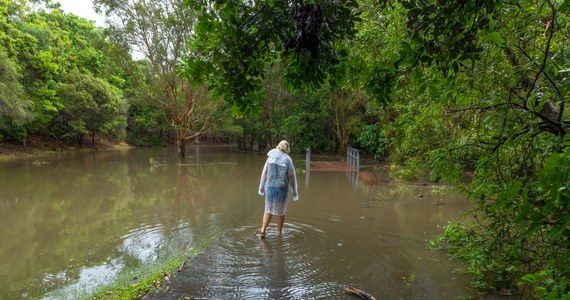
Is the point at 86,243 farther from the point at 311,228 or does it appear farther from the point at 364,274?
the point at 364,274

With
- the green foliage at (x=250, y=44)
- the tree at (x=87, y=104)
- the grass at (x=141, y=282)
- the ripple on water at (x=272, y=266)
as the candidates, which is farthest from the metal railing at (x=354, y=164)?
the tree at (x=87, y=104)

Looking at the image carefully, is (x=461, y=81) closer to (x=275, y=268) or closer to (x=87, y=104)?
(x=275, y=268)

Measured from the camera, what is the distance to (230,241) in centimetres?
617

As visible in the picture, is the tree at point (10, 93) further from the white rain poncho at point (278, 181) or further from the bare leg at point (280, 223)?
the bare leg at point (280, 223)

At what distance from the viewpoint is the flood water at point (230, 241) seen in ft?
14.8

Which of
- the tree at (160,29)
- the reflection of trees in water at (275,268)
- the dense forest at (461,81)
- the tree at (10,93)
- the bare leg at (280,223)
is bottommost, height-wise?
the reflection of trees in water at (275,268)

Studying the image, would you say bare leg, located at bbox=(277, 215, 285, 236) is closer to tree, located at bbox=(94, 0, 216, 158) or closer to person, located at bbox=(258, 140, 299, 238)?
person, located at bbox=(258, 140, 299, 238)

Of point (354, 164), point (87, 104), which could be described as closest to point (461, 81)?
point (354, 164)

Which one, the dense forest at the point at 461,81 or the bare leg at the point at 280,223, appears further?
the bare leg at the point at 280,223

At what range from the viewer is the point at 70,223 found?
7715 mm

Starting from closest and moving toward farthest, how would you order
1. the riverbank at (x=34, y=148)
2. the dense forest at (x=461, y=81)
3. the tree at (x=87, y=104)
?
the dense forest at (x=461, y=81) < the riverbank at (x=34, y=148) < the tree at (x=87, y=104)

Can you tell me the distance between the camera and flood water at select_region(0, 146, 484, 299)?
14.8ft

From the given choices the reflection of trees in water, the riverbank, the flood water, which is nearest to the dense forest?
the flood water

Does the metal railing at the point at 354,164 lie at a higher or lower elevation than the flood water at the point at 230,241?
higher
